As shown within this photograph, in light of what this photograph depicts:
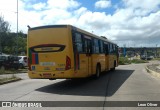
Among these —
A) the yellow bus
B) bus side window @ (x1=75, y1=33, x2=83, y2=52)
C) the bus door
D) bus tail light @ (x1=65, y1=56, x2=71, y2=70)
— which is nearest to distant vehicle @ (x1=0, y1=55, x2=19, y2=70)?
the bus door

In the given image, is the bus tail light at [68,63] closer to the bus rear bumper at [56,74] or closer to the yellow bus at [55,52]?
the yellow bus at [55,52]

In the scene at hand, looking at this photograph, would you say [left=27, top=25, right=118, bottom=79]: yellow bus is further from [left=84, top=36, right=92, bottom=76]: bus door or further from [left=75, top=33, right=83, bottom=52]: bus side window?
[left=84, top=36, right=92, bottom=76]: bus door

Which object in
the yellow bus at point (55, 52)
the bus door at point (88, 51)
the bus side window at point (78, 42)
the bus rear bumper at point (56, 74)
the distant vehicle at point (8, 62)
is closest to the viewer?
the bus rear bumper at point (56, 74)

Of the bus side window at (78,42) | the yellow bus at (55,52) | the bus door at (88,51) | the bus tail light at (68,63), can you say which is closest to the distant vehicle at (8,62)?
the bus door at (88,51)

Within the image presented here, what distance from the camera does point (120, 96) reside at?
12.3m

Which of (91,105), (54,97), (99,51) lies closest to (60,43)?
(54,97)

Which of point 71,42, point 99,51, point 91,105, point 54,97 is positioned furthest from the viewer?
point 99,51

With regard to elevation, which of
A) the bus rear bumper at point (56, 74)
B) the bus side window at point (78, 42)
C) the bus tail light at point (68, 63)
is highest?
the bus side window at point (78, 42)

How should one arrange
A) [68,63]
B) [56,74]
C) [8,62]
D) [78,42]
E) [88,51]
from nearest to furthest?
1. [68,63]
2. [56,74]
3. [78,42]
4. [88,51]
5. [8,62]

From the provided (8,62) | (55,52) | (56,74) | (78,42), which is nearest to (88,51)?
(78,42)

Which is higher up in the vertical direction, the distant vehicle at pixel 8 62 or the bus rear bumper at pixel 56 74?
the distant vehicle at pixel 8 62

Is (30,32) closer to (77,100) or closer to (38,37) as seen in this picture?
(38,37)

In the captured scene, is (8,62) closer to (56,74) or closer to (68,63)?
(56,74)

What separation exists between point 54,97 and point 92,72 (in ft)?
21.9
